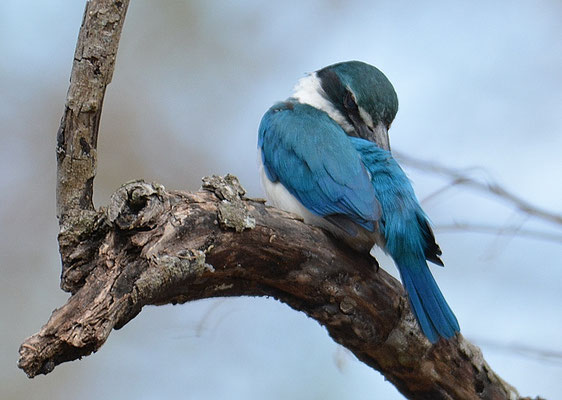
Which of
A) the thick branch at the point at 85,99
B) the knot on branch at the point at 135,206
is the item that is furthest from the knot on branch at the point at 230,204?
the thick branch at the point at 85,99

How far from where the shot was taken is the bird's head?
400 centimetres

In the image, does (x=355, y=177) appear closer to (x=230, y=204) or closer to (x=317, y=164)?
(x=317, y=164)

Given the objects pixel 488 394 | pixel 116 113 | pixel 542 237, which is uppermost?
pixel 116 113

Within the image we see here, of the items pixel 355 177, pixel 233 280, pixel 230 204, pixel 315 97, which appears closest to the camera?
pixel 230 204

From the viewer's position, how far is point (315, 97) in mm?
4383

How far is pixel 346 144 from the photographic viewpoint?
146 inches

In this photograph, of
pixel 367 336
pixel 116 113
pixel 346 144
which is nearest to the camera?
pixel 367 336

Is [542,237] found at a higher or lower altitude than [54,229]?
lower

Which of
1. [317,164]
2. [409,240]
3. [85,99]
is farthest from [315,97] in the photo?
[85,99]

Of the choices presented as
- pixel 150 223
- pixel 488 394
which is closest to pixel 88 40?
pixel 150 223

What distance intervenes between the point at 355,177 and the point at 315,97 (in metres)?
0.98

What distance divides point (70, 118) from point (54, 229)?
3185 millimetres

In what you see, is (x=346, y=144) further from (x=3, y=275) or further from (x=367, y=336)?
(x=3, y=275)

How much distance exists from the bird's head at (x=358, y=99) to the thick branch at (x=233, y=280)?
944 mm
